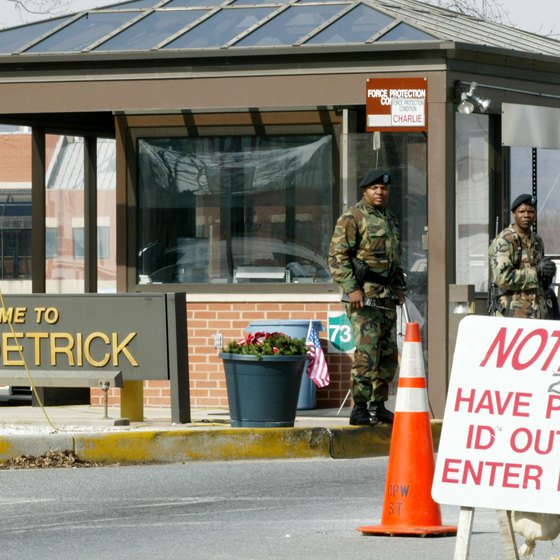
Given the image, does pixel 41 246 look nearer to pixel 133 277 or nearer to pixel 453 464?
pixel 133 277

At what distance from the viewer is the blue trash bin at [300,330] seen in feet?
50.1

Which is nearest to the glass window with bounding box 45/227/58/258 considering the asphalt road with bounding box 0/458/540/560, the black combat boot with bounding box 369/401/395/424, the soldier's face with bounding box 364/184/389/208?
the soldier's face with bounding box 364/184/389/208

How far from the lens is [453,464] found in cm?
668

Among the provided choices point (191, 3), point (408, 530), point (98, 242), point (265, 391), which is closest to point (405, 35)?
point (191, 3)

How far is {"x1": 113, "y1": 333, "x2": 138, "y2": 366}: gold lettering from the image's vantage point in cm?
1348

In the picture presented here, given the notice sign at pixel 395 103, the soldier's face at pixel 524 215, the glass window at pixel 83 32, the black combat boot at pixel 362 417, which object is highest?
the glass window at pixel 83 32

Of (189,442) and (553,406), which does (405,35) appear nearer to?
(189,442)

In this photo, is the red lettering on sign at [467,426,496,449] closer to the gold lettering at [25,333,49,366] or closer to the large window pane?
the gold lettering at [25,333,49,366]

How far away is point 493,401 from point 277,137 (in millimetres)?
9414

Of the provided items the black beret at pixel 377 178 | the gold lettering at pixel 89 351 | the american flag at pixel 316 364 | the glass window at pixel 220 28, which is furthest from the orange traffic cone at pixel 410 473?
the glass window at pixel 220 28

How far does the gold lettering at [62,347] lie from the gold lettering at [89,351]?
14 centimetres

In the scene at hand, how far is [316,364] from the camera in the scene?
50.1 feet

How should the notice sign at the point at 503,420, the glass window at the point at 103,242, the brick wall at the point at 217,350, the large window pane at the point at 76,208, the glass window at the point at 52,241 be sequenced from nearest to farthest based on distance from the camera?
the notice sign at the point at 503,420
the brick wall at the point at 217,350
the large window pane at the point at 76,208
the glass window at the point at 103,242
the glass window at the point at 52,241

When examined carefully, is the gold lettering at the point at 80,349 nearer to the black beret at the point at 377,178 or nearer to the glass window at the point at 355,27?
the black beret at the point at 377,178
